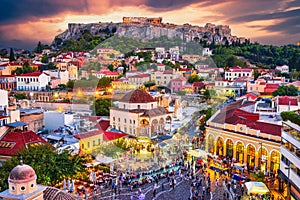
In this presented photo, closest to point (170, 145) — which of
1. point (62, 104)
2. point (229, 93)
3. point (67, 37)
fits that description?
point (62, 104)

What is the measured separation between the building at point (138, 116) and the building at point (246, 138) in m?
4.08

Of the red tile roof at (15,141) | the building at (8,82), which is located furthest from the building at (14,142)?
the building at (8,82)

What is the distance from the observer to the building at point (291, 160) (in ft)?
48.2

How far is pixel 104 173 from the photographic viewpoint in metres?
18.5

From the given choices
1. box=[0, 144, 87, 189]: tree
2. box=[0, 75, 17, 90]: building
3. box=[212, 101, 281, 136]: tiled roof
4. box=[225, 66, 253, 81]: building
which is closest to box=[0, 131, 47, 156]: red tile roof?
box=[0, 144, 87, 189]: tree

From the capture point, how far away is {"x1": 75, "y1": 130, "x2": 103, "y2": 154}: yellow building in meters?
20.8

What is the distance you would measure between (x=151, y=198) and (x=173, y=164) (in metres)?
5.34

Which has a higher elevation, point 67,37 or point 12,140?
point 67,37

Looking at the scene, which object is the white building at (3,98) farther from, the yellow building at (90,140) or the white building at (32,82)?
the white building at (32,82)

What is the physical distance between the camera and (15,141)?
1831cm

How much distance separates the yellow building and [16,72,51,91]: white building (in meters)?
32.6

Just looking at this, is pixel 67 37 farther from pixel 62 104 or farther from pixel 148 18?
pixel 62 104

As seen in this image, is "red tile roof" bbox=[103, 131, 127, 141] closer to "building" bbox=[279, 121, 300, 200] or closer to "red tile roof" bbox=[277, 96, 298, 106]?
"building" bbox=[279, 121, 300, 200]

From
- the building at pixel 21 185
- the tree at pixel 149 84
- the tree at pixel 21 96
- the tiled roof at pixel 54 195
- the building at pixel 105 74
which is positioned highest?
the building at pixel 105 74
